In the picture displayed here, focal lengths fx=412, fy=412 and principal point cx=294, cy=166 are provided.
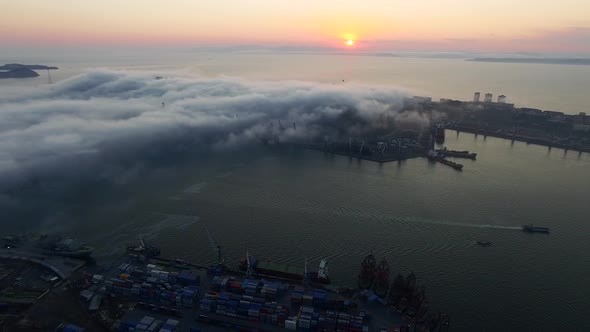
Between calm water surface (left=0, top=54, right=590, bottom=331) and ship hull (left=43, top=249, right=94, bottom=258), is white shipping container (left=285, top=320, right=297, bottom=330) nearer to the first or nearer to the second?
calm water surface (left=0, top=54, right=590, bottom=331)

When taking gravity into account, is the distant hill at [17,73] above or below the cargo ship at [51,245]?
above

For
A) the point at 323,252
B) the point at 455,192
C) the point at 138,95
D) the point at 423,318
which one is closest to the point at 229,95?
the point at 138,95

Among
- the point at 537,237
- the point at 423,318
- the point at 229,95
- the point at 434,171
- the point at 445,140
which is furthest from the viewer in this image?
the point at 229,95

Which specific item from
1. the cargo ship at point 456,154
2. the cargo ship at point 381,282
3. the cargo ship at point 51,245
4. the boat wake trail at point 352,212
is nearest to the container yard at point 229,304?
the cargo ship at point 381,282

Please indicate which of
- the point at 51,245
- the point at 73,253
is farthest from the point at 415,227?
the point at 51,245

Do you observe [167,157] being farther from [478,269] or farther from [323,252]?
[478,269]

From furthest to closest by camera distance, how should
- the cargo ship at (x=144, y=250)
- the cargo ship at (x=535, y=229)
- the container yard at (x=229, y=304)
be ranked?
the cargo ship at (x=535, y=229)
the cargo ship at (x=144, y=250)
the container yard at (x=229, y=304)

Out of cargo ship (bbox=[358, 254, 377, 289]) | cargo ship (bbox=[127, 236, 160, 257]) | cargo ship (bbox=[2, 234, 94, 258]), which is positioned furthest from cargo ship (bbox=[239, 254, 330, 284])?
cargo ship (bbox=[2, 234, 94, 258])

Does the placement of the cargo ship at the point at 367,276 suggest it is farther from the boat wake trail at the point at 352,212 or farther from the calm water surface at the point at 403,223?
the boat wake trail at the point at 352,212
